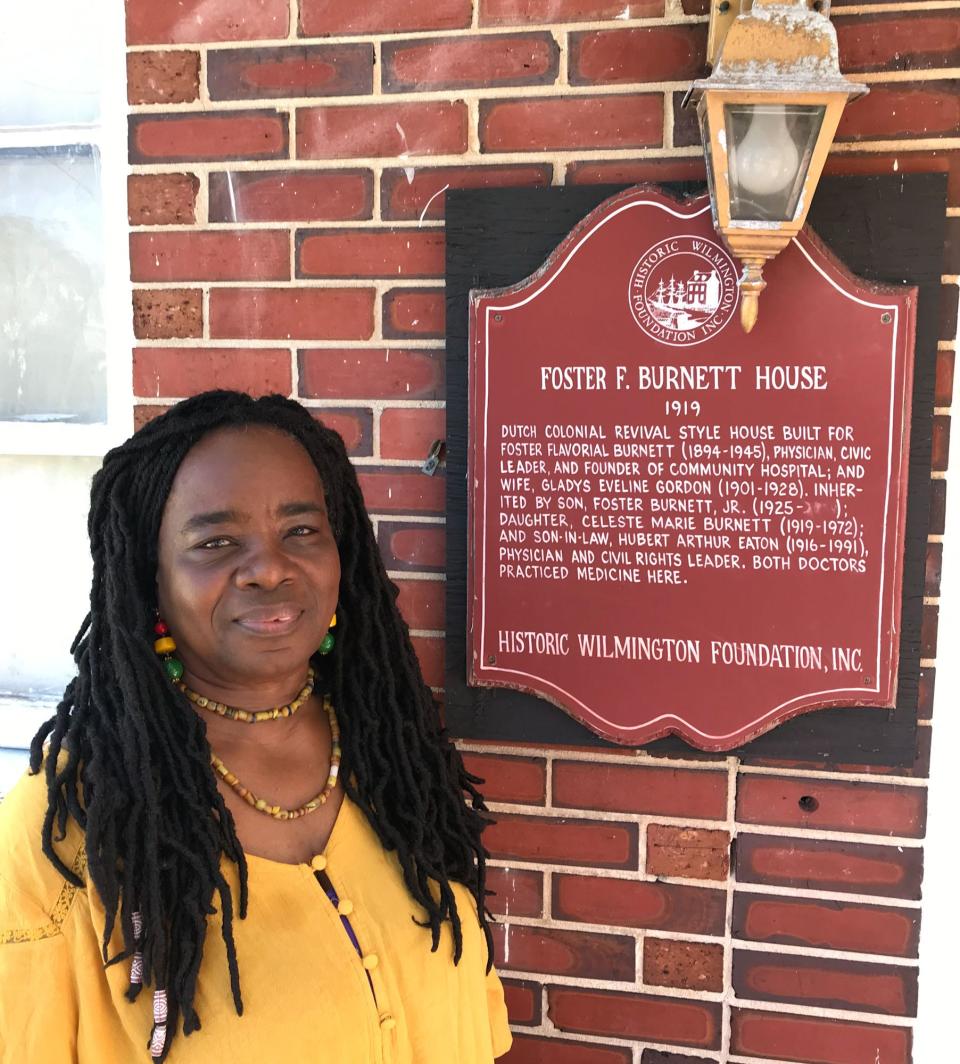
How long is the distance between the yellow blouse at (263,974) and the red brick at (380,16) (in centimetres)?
139

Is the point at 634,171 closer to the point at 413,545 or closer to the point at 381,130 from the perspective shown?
the point at 381,130

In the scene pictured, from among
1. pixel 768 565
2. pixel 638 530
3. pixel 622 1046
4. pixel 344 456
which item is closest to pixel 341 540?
pixel 344 456

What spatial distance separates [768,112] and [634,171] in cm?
30

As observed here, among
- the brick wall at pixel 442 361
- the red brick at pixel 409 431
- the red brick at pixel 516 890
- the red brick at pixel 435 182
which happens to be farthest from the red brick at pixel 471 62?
the red brick at pixel 516 890

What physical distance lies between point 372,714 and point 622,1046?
952 millimetres

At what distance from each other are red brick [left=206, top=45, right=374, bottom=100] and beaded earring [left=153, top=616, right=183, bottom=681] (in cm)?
107

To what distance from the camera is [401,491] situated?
1787 mm

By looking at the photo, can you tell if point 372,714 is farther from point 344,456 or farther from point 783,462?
point 783,462

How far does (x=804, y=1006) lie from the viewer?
1743 millimetres

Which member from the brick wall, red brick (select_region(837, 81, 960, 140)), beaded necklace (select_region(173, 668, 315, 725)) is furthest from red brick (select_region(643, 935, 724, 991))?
red brick (select_region(837, 81, 960, 140))

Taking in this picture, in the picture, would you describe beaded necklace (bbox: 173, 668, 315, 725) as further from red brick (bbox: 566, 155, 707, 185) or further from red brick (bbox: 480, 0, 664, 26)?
red brick (bbox: 480, 0, 664, 26)

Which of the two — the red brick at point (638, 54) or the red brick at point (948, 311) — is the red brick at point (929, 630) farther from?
the red brick at point (638, 54)

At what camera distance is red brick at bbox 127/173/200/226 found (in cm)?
179

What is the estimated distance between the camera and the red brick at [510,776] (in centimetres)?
180
